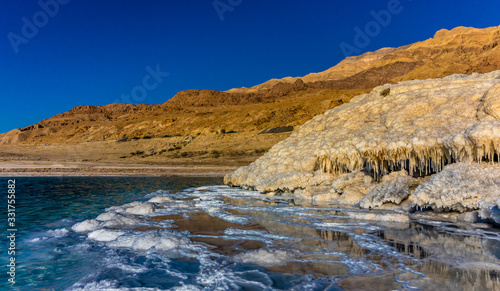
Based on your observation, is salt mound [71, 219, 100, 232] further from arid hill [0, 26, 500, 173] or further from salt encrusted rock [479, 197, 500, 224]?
arid hill [0, 26, 500, 173]

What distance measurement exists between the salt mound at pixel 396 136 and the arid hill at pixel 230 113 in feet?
138

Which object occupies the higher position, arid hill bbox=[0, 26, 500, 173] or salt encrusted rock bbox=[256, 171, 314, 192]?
arid hill bbox=[0, 26, 500, 173]

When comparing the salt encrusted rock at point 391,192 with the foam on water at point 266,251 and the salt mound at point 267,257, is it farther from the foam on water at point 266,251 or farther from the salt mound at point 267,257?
the salt mound at point 267,257

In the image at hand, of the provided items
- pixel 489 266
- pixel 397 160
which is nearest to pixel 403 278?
pixel 489 266

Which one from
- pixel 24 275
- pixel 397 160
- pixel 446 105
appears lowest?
pixel 24 275

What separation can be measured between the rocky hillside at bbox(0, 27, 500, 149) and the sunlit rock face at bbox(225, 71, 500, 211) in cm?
5473

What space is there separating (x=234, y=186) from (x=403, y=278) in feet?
68.1

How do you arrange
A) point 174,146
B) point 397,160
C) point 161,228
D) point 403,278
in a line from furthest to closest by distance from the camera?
point 174,146 → point 397,160 → point 161,228 → point 403,278

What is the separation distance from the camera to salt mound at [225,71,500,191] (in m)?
12.3

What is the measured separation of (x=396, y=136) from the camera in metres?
13.8

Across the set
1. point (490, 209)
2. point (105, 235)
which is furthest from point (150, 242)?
point (490, 209)

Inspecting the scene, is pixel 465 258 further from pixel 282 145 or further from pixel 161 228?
pixel 282 145

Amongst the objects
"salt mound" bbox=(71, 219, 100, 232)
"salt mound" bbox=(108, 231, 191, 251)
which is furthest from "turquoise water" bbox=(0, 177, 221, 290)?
"salt mound" bbox=(108, 231, 191, 251)

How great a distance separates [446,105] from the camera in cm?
1533
